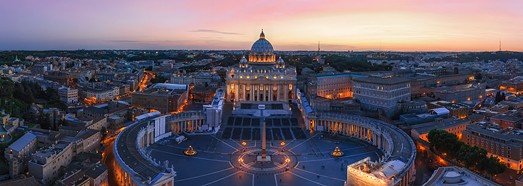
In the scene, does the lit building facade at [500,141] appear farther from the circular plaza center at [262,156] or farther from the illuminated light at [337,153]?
the illuminated light at [337,153]

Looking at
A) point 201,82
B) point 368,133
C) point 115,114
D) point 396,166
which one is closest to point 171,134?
point 115,114

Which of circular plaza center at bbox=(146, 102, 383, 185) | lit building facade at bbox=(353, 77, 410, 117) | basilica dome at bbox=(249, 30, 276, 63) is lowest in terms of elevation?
circular plaza center at bbox=(146, 102, 383, 185)

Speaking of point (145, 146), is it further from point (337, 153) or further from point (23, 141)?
point (337, 153)

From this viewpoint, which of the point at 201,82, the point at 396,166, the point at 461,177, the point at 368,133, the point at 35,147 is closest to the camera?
the point at 461,177

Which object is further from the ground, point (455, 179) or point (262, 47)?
point (262, 47)

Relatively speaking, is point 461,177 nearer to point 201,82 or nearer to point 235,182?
point 235,182

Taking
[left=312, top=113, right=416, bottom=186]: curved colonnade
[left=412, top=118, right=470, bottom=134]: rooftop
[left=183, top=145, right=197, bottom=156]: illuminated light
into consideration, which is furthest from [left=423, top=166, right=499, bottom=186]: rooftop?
[left=183, top=145, right=197, bottom=156]: illuminated light

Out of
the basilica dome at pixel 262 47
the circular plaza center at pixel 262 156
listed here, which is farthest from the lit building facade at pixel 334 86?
the circular plaza center at pixel 262 156

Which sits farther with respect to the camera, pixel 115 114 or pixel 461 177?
pixel 115 114

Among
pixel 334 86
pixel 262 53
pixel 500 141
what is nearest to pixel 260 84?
pixel 262 53

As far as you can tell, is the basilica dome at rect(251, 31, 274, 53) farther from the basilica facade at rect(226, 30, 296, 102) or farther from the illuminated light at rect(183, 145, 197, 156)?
the illuminated light at rect(183, 145, 197, 156)

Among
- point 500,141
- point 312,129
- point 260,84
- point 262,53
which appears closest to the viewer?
point 500,141
